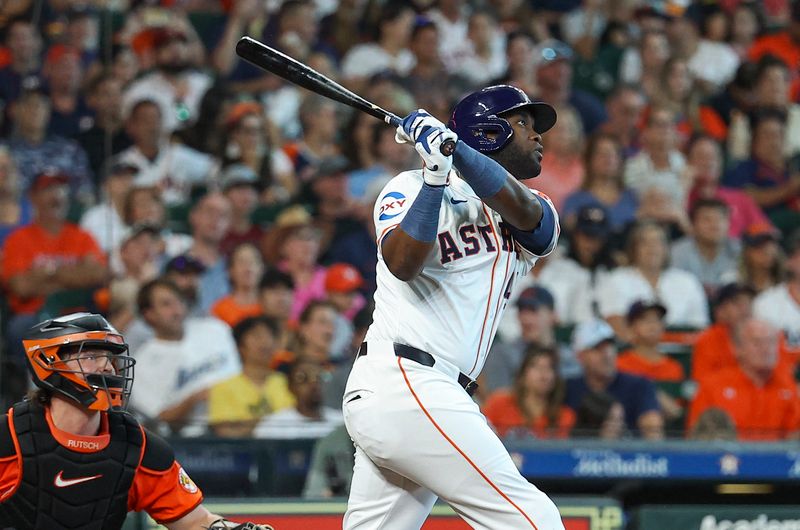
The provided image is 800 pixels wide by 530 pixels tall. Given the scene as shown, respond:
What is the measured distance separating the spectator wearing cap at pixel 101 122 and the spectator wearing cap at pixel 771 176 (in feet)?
13.7

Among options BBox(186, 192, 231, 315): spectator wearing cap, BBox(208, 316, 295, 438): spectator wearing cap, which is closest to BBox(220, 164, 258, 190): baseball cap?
BBox(186, 192, 231, 315): spectator wearing cap

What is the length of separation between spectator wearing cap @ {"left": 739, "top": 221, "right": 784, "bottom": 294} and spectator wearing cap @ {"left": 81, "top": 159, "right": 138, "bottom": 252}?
3.56m

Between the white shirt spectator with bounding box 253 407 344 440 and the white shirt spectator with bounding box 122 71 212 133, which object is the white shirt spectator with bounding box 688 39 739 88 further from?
the white shirt spectator with bounding box 253 407 344 440

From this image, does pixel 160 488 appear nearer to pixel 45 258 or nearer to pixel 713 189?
pixel 45 258

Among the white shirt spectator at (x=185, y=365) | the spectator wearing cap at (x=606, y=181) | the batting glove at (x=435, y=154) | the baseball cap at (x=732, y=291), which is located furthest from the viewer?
the spectator wearing cap at (x=606, y=181)

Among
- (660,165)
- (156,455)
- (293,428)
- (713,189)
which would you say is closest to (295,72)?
(156,455)

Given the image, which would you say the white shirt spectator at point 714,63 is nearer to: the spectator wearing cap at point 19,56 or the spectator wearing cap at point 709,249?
the spectator wearing cap at point 709,249

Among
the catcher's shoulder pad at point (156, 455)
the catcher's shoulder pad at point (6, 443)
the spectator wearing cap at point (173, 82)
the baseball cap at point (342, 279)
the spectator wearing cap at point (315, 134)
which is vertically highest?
the spectator wearing cap at point (173, 82)

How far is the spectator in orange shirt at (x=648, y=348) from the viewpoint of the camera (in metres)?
7.14

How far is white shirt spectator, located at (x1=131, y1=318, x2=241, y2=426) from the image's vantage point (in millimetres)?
6320

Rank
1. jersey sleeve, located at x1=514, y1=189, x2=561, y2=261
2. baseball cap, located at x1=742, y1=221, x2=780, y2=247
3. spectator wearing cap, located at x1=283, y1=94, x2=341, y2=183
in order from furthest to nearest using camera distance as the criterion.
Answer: spectator wearing cap, located at x1=283, y1=94, x2=341, y2=183
baseball cap, located at x1=742, y1=221, x2=780, y2=247
jersey sleeve, located at x1=514, y1=189, x2=561, y2=261

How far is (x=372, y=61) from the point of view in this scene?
9125 millimetres

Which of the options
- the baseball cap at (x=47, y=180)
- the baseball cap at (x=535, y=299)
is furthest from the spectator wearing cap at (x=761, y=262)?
the baseball cap at (x=47, y=180)

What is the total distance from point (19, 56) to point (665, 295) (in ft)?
12.4
